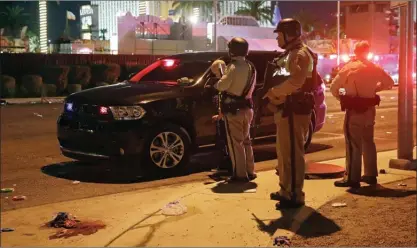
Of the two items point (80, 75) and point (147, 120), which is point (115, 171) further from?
point (80, 75)

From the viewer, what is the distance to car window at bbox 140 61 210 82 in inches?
330

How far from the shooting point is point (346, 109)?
21.5 ft

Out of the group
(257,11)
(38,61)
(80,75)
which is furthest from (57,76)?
(257,11)

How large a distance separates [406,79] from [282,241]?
4.12 m

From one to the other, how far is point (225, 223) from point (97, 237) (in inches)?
45.7

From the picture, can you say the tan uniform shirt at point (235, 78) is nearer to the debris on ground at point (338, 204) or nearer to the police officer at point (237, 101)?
the police officer at point (237, 101)

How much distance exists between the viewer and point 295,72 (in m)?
5.35

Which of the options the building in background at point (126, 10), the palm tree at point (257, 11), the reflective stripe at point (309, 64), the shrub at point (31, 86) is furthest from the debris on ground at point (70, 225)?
the palm tree at point (257, 11)

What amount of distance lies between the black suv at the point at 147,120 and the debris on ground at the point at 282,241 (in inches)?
102

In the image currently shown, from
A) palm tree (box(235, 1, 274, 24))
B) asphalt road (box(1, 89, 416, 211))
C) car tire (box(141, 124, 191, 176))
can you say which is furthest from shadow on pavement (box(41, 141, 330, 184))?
palm tree (box(235, 1, 274, 24))

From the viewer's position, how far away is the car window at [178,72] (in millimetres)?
8375

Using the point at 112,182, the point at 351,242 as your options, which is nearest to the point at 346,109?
the point at 351,242

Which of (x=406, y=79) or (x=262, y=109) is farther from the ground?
(x=406, y=79)

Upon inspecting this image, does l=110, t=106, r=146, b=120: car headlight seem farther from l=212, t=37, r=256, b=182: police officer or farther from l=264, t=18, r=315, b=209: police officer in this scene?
l=264, t=18, r=315, b=209: police officer
